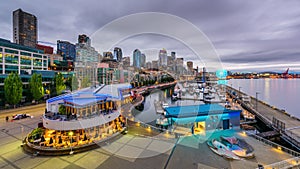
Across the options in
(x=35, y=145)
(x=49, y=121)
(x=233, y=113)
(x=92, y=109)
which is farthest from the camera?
(x=233, y=113)

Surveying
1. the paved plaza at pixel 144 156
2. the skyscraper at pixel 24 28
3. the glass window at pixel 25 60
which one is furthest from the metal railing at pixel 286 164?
the skyscraper at pixel 24 28

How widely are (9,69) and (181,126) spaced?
26.8 m

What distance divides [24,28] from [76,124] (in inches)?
4505

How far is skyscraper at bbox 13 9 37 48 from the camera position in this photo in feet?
279

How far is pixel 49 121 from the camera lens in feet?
26.6

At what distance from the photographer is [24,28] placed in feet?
288

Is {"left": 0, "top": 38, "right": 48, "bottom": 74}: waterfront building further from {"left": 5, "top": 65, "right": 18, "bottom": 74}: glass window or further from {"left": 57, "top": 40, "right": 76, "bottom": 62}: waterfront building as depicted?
{"left": 57, "top": 40, "right": 76, "bottom": 62}: waterfront building

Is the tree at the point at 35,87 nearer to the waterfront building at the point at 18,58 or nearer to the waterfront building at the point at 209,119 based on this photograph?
the waterfront building at the point at 18,58

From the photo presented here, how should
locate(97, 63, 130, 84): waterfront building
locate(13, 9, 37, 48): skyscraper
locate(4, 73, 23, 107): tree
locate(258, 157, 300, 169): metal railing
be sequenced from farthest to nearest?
locate(13, 9, 37, 48): skyscraper
locate(97, 63, 130, 84): waterfront building
locate(4, 73, 23, 107): tree
locate(258, 157, 300, 169): metal railing

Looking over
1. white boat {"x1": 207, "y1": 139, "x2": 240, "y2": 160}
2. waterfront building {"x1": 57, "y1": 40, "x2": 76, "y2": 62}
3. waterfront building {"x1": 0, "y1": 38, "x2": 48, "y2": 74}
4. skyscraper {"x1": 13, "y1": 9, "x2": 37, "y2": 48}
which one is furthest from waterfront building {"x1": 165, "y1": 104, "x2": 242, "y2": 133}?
waterfront building {"x1": 57, "y1": 40, "x2": 76, "y2": 62}

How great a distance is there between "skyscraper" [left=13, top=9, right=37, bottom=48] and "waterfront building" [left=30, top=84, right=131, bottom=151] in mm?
104109

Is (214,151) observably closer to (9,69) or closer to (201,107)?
(201,107)

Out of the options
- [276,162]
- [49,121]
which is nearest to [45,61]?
[49,121]

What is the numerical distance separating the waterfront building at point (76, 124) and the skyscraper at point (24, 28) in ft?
342
